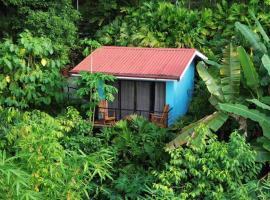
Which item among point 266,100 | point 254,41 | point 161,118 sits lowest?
point 161,118

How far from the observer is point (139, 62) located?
37.9 feet

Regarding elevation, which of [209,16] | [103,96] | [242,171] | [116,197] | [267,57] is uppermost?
[209,16]

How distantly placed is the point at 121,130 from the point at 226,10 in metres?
7.39

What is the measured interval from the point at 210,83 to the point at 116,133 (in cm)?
211

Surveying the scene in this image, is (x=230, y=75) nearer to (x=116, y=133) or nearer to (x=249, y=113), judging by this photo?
(x=249, y=113)

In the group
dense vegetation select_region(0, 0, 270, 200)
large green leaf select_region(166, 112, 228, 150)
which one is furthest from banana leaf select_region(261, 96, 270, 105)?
large green leaf select_region(166, 112, 228, 150)

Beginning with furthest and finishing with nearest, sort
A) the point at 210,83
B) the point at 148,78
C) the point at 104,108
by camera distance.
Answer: the point at 104,108 → the point at 148,78 → the point at 210,83

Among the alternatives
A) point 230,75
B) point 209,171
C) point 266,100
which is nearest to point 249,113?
point 266,100

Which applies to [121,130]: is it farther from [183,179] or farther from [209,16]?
[209,16]

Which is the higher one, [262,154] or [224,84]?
[224,84]

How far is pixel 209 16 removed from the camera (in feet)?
50.2

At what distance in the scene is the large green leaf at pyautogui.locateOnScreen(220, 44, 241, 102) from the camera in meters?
9.08

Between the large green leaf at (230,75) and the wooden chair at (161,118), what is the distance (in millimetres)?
1954

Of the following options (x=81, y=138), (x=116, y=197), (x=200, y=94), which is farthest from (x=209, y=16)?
(x=116, y=197)
